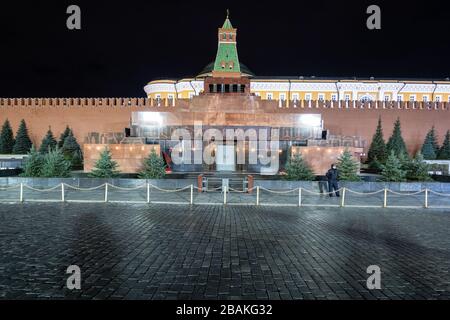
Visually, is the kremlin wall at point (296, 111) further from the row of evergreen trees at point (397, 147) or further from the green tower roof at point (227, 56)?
the green tower roof at point (227, 56)

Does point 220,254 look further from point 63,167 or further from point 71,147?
point 71,147

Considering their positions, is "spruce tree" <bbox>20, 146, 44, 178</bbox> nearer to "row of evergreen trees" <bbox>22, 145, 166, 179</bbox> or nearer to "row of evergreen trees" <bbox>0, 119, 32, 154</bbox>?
"row of evergreen trees" <bbox>22, 145, 166, 179</bbox>

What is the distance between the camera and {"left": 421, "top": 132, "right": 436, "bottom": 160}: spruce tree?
24.3 metres

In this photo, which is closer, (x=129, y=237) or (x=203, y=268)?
(x=203, y=268)

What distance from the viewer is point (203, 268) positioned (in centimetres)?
451

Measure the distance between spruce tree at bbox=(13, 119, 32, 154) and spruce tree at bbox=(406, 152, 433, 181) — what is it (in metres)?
25.5

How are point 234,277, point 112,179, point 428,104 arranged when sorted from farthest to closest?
point 428,104
point 112,179
point 234,277

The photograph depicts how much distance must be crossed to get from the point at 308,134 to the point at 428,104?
41.8 feet

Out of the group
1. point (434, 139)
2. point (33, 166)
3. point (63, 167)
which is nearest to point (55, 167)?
point (63, 167)

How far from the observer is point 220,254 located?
5160mm

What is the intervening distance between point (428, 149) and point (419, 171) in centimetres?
1212

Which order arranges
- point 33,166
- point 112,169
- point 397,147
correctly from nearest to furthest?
1. point 33,166
2. point 112,169
3. point 397,147
